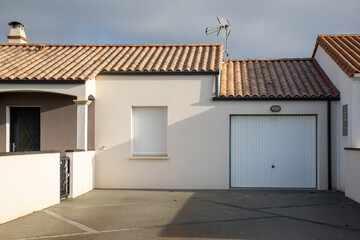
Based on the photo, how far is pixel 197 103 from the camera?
14.5 meters

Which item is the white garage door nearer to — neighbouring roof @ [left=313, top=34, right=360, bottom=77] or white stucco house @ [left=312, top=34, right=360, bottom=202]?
white stucco house @ [left=312, top=34, right=360, bottom=202]

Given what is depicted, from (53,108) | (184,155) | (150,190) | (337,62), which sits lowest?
(150,190)

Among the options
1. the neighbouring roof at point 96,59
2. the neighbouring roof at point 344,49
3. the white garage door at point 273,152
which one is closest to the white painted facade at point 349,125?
the neighbouring roof at point 344,49

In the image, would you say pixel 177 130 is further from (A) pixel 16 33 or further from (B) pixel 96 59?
(A) pixel 16 33

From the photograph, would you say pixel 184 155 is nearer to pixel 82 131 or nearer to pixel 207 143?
pixel 207 143

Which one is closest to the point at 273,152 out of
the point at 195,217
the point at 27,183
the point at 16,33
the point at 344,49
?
the point at 344,49

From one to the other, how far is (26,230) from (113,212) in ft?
7.39

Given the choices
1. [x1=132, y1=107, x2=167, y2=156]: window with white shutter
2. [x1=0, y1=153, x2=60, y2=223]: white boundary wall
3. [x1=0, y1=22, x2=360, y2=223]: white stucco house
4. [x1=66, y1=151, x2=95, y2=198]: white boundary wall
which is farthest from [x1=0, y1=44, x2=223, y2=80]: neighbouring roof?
[x1=0, y1=153, x2=60, y2=223]: white boundary wall

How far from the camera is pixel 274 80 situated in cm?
1556

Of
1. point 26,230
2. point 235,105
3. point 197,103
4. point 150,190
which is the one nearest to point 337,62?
point 235,105

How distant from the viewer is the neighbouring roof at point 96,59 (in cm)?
1424

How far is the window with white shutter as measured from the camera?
14.7 metres

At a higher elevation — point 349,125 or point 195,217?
point 349,125

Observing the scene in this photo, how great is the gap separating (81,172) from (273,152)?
579cm
